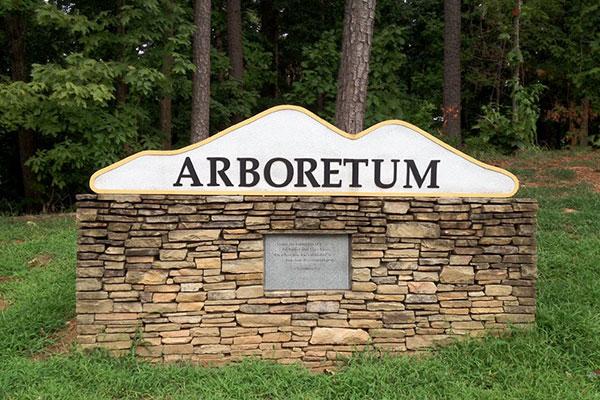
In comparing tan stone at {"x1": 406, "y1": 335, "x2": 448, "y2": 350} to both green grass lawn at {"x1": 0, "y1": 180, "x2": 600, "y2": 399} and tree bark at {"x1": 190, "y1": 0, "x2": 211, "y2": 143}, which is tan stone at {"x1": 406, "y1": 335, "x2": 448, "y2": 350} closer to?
green grass lawn at {"x1": 0, "y1": 180, "x2": 600, "y2": 399}

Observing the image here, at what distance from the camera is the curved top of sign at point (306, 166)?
3.89m

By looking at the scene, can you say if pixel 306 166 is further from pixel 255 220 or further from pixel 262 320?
pixel 262 320

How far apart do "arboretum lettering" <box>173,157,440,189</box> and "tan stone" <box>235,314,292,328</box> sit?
1.00 meters

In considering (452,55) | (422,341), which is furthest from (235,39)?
(422,341)

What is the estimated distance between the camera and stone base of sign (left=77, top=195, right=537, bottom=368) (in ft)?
12.7

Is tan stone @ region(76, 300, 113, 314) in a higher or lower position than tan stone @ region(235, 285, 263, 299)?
lower

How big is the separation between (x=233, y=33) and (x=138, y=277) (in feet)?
28.4

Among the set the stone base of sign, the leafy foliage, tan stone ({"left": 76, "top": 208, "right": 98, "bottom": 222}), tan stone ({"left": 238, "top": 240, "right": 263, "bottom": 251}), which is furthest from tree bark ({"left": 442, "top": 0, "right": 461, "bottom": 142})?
tan stone ({"left": 76, "top": 208, "right": 98, "bottom": 222})

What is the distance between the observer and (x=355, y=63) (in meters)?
6.16

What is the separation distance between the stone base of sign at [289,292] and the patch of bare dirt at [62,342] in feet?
0.81

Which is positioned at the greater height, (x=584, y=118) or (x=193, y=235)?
(x=584, y=118)

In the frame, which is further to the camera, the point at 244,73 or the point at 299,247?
the point at 244,73

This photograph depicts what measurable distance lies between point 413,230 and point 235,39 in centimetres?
864

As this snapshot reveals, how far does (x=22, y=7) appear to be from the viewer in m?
8.52
